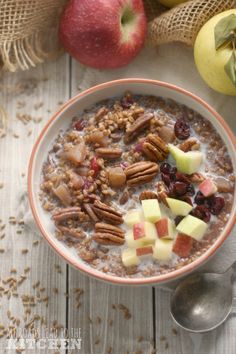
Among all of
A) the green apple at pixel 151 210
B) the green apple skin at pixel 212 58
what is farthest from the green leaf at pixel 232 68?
the green apple at pixel 151 210

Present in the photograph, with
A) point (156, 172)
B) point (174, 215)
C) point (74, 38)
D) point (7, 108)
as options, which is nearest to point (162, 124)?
point (156, 172)

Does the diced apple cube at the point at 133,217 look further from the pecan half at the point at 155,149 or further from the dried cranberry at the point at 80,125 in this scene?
the dried cranberry at the point at 80,125

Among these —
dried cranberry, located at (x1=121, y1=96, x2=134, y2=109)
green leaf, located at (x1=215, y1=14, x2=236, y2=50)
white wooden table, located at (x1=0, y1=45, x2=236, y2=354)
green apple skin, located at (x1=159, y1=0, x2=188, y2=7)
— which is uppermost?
green apple skin, located at (x1=159, y1=0, x2=188, y2=7)

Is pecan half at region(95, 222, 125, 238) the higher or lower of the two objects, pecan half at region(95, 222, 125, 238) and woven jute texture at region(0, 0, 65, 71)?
the lower

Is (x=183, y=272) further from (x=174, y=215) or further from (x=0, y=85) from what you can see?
(x=0, y=85)

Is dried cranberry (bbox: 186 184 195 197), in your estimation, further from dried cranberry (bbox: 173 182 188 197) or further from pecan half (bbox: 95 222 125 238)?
pecan half (bbox: 95 222 125 238)

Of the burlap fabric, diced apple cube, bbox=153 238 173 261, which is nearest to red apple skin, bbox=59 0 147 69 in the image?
the burlap fabric

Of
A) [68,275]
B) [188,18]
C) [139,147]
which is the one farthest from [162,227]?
[188,18]
